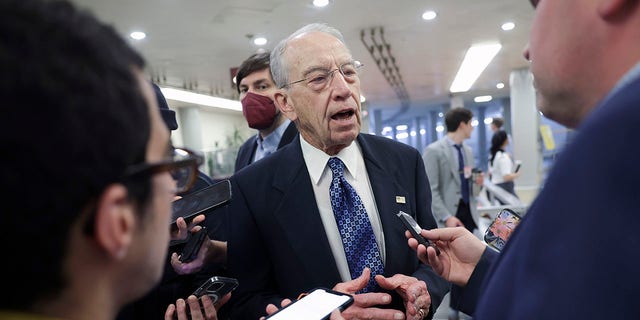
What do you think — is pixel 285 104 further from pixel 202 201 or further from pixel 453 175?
pixel 453 175

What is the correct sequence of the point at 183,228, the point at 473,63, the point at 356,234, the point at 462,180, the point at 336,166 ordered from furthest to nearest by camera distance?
the point at 473,63, the point at 462,180, the point at 336,166, the point at 356,234, the point at 183,228

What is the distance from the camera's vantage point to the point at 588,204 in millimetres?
588

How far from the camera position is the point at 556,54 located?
2.61ft

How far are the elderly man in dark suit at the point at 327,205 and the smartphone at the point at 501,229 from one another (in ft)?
0.91

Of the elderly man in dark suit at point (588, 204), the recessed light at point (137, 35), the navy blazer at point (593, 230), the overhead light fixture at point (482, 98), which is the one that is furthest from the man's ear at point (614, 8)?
the overhead light fixture at point (482, 98)

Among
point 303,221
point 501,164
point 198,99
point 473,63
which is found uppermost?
point 473,63

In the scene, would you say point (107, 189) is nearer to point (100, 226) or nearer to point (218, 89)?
point (100, 226)

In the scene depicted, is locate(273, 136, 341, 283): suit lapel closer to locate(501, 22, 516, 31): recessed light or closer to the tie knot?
the tie knot

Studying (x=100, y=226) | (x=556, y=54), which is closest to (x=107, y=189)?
(x=100, y=226)

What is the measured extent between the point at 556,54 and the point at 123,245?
83cm

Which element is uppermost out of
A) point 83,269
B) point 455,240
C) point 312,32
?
point 312,32

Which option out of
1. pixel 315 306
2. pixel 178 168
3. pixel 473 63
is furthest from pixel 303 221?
pixel 473 63

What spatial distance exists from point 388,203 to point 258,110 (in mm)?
1472

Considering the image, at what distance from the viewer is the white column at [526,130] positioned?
11.4 metres
